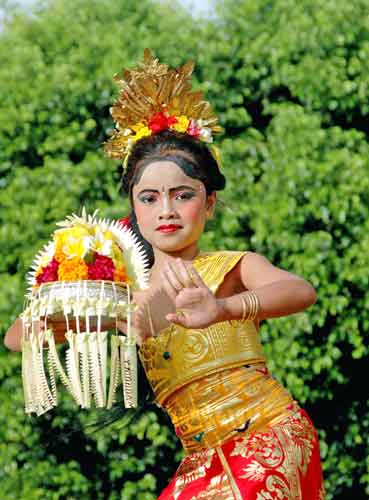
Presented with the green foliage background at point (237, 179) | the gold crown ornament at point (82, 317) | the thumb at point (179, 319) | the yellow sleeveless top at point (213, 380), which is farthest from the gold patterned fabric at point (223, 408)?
the green foliage background at point (237, 179)

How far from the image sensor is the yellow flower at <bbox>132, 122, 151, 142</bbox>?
432cm

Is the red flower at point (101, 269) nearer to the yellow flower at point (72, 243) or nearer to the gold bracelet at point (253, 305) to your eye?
the yellow flower at point (72, 243)

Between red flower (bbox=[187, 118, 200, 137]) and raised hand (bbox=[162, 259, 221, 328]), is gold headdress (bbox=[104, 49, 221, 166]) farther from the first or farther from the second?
raised hand (bbox=[162, 259, 221, 328])

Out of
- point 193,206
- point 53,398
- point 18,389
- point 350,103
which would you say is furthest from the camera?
point 350,103

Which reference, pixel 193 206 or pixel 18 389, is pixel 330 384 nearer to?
pixel 18 389

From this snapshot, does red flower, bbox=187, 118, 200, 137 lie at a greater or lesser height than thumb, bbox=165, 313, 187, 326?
greater

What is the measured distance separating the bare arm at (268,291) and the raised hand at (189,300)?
0.16 feet

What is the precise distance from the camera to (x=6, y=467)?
7164 millimetres

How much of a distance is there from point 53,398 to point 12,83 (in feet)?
14.0

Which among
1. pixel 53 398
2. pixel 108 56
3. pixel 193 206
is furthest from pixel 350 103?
pixel 53 398

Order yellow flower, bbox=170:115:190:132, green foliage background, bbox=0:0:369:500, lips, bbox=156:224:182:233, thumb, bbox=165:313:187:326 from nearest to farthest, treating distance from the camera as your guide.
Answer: thumb, bbox=165:313:187:326, lips, bbox=156:224:182:233, yellow flower, bbox=170:115:190:132, green foliage background, bbox=0:0:369:500

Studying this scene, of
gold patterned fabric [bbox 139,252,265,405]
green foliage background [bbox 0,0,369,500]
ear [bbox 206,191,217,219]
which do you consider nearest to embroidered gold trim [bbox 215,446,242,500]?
gold patterned fabric [bbox 139,252,265,405]

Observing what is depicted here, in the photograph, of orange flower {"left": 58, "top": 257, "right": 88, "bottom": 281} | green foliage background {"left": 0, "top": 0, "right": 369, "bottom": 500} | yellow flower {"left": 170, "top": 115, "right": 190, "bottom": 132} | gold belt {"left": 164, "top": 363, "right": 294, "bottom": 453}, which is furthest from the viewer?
green foliage background {"left": 0, "top": 0, "right": 369, "bottom": 500}

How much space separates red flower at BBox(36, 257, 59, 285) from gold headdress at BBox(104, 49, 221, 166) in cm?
65
